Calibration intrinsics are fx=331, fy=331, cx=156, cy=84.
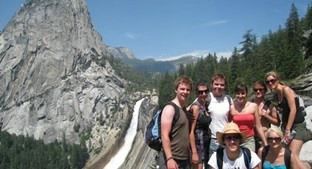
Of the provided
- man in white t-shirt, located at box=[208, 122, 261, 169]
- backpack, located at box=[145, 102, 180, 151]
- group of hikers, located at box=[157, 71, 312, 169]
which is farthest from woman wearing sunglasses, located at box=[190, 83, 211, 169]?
man in white t-shirt, located at box=[208, 122, 261, 169]

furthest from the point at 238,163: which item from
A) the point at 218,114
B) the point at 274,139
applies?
the point at 218,114

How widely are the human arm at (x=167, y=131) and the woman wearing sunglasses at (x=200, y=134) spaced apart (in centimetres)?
93

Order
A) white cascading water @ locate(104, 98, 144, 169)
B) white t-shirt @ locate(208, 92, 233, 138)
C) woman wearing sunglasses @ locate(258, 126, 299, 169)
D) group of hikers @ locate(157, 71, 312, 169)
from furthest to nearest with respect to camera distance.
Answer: white cascading water @ locate(104, 98, 144, 169) < white t-shirt @ locate(208, 92, 233, 138) < woman wearing sunglasses @ locate(258, 126, 299, 169) < group of hikers @ locate(157, 71, 312, 169)

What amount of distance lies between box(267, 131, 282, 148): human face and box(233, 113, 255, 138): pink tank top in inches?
46.5

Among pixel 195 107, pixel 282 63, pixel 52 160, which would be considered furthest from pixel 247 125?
pixel 52 160

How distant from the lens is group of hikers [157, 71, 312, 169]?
19.6ft

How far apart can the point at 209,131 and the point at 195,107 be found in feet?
2.55

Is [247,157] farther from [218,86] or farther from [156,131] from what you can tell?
[218,86]

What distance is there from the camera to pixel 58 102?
184m

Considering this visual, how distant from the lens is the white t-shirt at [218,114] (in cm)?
776

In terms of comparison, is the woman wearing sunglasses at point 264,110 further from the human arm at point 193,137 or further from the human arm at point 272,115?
the human arm at point 193,137

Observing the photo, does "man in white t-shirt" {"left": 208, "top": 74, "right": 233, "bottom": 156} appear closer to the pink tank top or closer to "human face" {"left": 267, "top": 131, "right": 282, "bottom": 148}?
the pink tank top

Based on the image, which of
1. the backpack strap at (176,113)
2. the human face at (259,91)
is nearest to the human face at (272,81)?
the human face at (259,91)

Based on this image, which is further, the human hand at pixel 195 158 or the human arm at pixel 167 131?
the human hand at pixel 195 158
